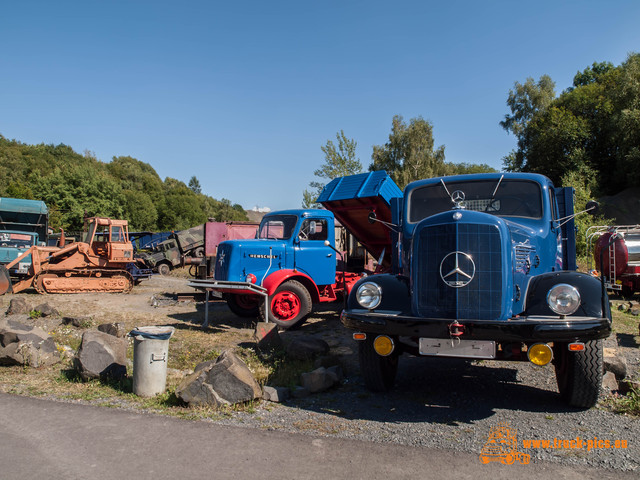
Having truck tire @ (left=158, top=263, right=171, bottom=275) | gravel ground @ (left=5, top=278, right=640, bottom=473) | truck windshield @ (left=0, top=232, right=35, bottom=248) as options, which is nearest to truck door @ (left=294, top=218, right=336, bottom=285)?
gravel ground @ (left=5, top=278, right=640, bottom=473)

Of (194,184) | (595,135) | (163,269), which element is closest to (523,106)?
(595,135)

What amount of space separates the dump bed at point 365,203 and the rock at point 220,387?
15.0 feet

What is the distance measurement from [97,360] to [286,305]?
4194mm

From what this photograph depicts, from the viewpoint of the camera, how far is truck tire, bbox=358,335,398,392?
4949mm

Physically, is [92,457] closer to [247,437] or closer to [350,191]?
[247,437]

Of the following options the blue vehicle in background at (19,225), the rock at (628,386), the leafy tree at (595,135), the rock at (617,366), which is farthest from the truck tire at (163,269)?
the leafy tree at (595,135)

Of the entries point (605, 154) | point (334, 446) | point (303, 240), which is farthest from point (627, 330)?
point (605, 154)

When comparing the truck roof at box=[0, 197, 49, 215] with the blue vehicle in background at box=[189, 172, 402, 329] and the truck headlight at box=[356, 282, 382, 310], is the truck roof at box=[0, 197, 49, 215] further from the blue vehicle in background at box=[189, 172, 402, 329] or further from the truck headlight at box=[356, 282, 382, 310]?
the truck headlight at box=[356, 282, 382, 310]

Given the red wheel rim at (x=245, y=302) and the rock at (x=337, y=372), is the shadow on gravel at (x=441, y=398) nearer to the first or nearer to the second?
the rock at (x=337, y=372)

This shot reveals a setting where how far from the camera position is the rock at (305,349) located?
6.37 m

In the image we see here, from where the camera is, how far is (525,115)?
38.9 metres

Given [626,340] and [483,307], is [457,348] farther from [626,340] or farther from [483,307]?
[626,340]

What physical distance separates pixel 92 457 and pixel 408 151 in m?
39.6

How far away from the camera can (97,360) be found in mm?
5480
